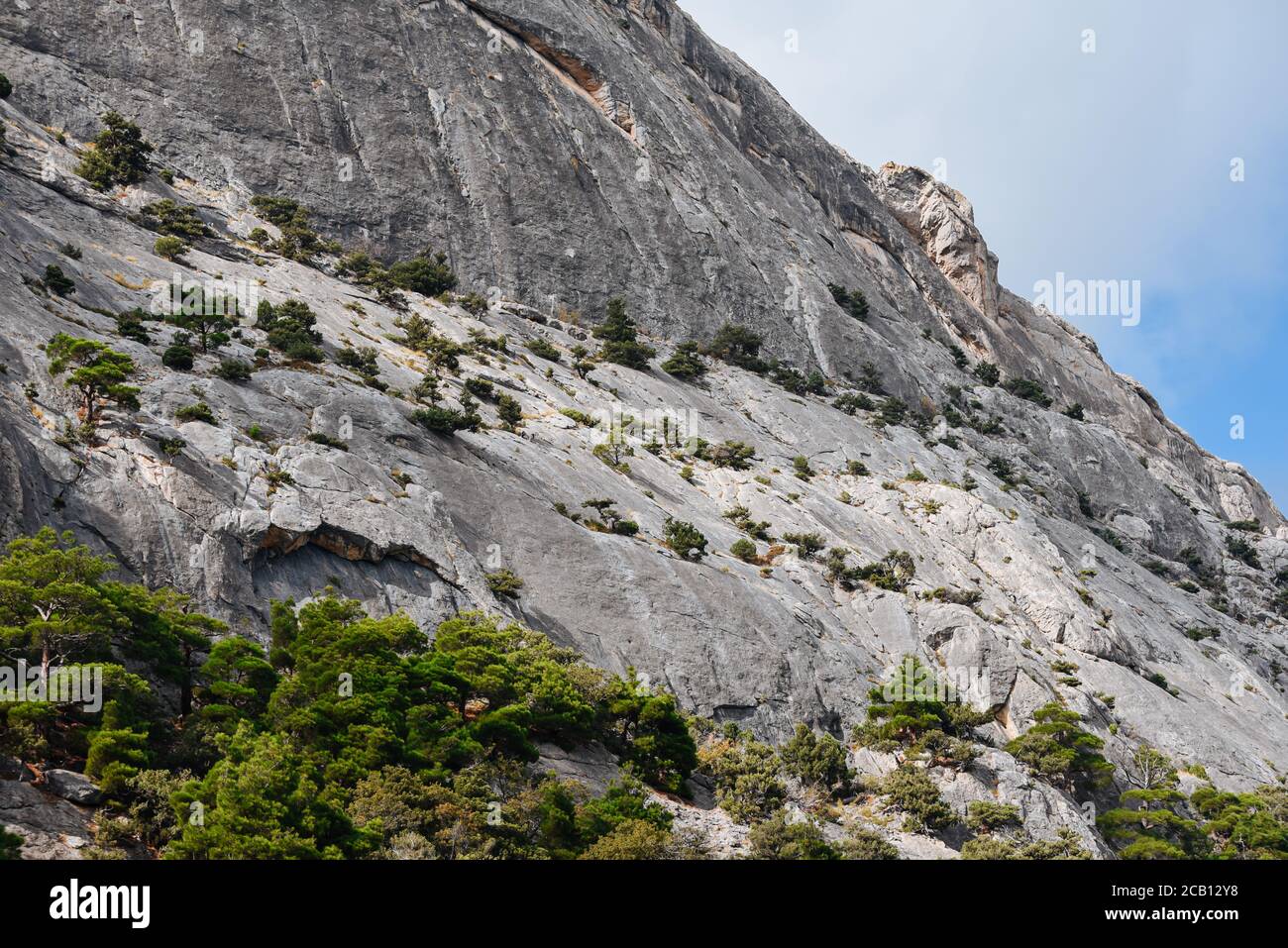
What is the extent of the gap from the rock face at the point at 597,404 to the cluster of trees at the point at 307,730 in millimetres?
3567

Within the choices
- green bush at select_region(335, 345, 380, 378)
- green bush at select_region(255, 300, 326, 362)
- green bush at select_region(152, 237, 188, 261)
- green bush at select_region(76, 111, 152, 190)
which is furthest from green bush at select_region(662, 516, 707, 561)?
green bush at select_region(76, 111, 152, 190)

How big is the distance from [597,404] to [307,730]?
115 ft

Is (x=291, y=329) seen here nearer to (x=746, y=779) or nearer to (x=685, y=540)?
(x=685, y=540)

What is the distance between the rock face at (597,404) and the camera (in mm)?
33500

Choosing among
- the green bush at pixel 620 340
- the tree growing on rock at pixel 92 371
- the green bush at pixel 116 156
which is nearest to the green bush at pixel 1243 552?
the green bush at pixel 620 340

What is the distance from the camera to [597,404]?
57.1 metres

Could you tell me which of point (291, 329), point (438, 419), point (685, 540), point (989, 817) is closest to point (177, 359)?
point (291, 329)

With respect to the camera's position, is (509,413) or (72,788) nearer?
(72,788)

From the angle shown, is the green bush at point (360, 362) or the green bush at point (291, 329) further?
the green bush at point (360, 362)

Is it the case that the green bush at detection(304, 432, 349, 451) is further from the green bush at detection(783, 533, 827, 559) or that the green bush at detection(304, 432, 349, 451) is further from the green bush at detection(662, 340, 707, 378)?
the green bush at detection(662, 340, 707, 378)

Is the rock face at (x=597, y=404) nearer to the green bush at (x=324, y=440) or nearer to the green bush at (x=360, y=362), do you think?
the green bush at (x=324, y=440)
